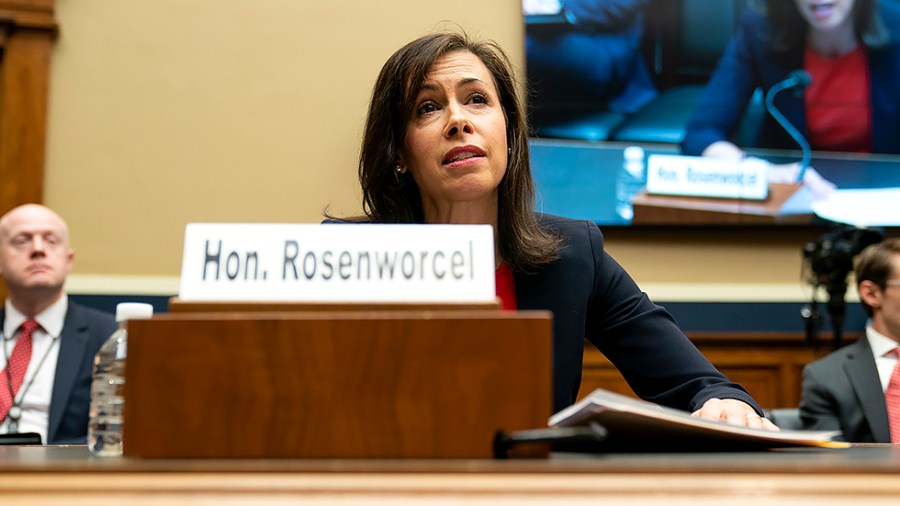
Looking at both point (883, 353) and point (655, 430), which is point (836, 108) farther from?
point (655, 430)

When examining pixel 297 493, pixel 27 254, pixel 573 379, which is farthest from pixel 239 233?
pixel 27 254

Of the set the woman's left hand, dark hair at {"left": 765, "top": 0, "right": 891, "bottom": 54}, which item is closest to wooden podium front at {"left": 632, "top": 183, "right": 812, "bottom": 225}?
dark hair at {"left": 765, "top": 0, "right": 891, "bottom": 54}

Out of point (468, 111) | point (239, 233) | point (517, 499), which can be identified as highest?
point (468, 111)

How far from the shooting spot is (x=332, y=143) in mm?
4586

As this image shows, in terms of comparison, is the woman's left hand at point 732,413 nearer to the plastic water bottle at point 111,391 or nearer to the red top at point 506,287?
the red top at point 506,287

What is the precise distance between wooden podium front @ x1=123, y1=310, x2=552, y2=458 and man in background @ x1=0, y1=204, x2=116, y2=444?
7.87 ft

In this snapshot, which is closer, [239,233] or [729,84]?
[239,233]

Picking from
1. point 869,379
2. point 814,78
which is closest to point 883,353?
point 869,379

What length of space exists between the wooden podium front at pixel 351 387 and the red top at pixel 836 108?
403 centimetres

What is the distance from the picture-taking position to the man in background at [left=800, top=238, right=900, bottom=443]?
334 centimetres

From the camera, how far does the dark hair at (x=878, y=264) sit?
12.1 ft

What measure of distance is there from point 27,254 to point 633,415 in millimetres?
3144

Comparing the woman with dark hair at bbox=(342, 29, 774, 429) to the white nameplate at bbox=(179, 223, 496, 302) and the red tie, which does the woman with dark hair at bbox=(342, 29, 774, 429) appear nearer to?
the white nameplate at bbox=(179, 223, 496, 302)

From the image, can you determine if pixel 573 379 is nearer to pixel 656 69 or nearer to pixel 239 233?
pixel 239 233
